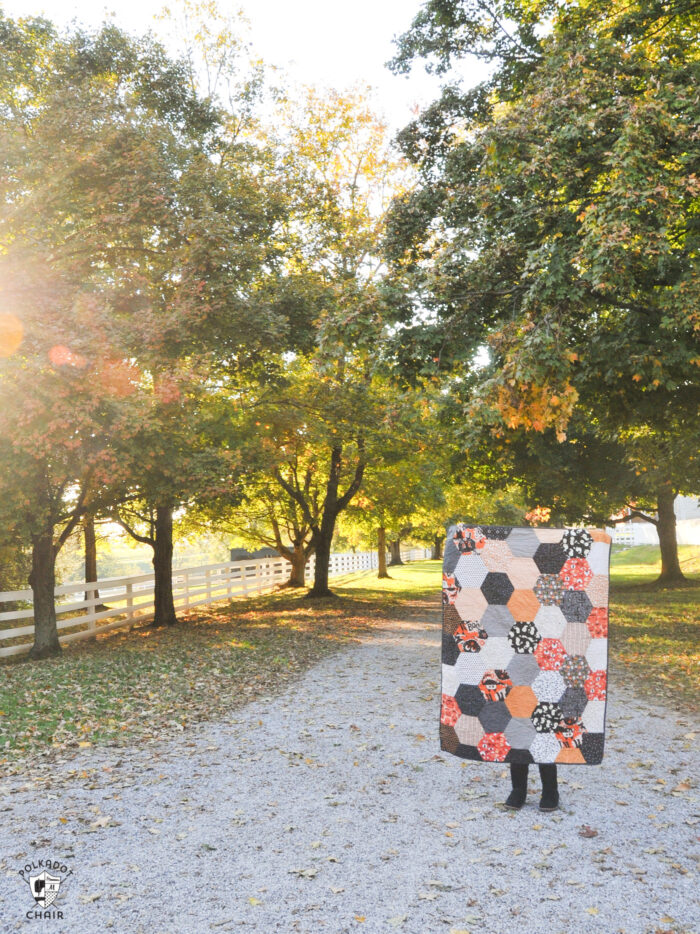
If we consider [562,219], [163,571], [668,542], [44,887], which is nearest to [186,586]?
[163,571]

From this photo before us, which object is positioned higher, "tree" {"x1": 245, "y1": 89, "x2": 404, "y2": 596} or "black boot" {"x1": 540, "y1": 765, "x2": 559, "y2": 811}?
"tree" {"x1": 245, "y1": 89, "x2": 404, "y2": 596}

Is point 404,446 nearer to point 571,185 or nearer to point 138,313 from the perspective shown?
point 138,313

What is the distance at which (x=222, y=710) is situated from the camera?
807 centimetres

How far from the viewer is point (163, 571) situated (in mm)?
16844

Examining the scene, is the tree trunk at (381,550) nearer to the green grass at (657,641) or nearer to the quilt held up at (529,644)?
the green grass at (657,641)

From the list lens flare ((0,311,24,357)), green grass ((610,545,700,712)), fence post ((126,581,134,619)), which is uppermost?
lens flare ((0,311,24,357))

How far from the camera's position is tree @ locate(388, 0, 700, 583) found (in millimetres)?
7156

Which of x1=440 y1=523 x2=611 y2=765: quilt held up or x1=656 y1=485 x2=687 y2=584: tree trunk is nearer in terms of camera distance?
x1=440 y1=523 x2=611 y2=765: quilt held up

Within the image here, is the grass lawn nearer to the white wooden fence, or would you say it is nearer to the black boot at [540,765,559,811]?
the white wooden fence

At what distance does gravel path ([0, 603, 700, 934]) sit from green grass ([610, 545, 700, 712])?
2160 millimetres

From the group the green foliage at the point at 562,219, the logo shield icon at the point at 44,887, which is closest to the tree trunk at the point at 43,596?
the green foliage at the point at 562,219

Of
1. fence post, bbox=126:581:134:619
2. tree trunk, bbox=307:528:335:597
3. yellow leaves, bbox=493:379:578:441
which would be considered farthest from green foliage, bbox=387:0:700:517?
tree trunk, bbox=307:528:335:597

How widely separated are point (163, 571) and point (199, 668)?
22.0ft

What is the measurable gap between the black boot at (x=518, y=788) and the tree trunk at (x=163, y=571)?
12.8 m
